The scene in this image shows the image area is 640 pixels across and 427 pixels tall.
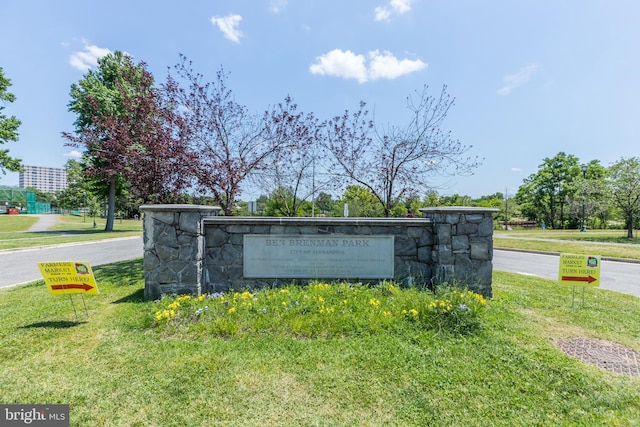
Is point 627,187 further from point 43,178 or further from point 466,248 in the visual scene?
point 43,178

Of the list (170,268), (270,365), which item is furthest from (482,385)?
(170,268)

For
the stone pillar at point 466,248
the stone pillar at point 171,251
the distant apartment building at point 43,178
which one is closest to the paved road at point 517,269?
the stone pillar at point 466,248

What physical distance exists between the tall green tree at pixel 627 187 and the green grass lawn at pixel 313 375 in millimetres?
22580

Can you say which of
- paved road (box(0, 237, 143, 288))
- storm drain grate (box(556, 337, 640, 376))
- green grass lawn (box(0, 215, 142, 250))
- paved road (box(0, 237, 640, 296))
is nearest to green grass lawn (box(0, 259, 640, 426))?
storm drain grate (box(556, 337, 640, 376))

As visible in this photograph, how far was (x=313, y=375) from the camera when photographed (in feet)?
9.31

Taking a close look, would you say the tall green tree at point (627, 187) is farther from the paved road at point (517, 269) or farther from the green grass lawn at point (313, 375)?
the green grass lawn at point (313, 375)

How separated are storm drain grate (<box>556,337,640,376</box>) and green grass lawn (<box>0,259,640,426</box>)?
15 centimetres

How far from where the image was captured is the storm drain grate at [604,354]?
10.1 ft

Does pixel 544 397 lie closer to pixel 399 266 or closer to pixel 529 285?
pixel 399 266

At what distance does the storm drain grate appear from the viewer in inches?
121

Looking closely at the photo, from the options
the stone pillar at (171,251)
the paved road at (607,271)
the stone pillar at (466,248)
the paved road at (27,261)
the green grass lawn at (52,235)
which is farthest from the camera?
the green grass lawn at (52,235)

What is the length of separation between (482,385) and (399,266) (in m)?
2.90

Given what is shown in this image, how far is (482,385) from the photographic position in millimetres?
2695

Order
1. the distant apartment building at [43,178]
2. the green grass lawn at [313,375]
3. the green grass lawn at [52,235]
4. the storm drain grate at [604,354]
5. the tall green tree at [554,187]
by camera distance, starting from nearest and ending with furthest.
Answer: the green grass lawn at [313,375] → the storm drain grate at [604,354] → the green grass lawn at [52,235] → the tall green tree at [554,187] → the distant apartment building at [43,178]
